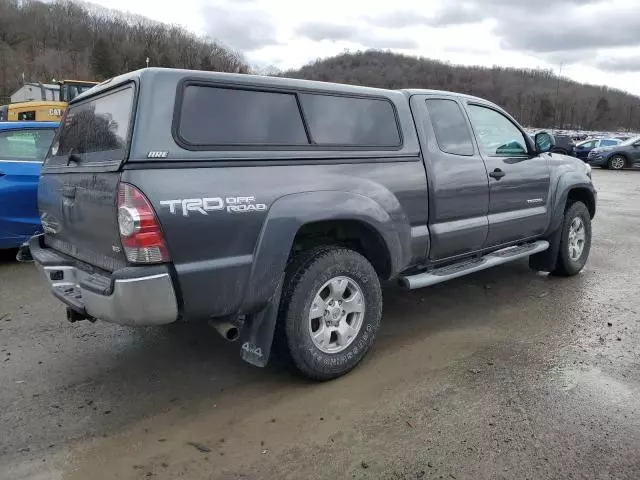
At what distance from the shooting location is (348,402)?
3262 mm

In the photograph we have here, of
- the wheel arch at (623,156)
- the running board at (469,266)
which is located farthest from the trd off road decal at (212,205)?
the wheel arch at (623,156)

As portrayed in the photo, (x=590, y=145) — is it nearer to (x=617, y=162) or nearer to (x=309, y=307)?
(x=617, y=162)

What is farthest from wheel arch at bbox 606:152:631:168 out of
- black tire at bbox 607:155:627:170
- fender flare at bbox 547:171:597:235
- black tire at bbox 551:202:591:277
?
fender flare at bbox 547:171:597:235

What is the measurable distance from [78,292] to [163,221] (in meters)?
0.93

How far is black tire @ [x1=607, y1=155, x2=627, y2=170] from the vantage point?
2416cm

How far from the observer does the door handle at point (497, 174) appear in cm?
470

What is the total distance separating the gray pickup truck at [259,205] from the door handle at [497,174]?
12 centimetres

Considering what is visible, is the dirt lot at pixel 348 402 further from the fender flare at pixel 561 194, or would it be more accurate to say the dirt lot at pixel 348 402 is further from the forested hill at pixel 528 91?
the forested hill at pixel 528 91

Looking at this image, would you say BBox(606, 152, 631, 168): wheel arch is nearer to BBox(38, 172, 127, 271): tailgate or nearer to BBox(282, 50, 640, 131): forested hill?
BBox(38, 172, 127, 271): tailgate

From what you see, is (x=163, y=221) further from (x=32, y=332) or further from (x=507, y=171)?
(x=507, y=171)

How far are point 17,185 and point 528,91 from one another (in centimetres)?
12287

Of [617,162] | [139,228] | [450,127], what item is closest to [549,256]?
[450,127]

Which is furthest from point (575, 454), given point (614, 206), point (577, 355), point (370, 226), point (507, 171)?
point (614, 206)

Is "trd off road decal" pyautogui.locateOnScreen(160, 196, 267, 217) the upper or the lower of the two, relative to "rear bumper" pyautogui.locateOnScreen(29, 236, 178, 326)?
upper
